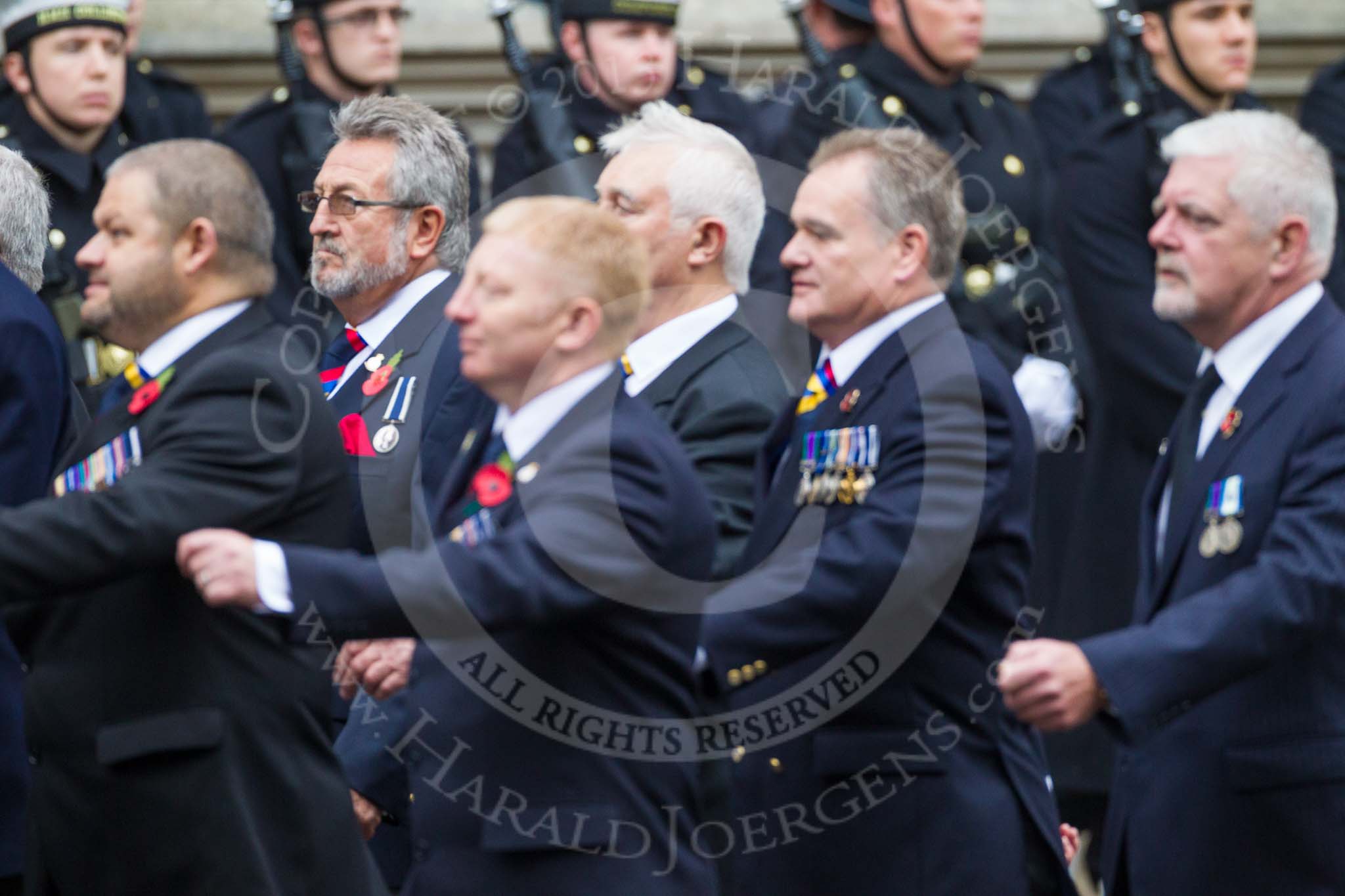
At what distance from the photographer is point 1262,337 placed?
413cm

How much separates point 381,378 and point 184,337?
557 millimetres

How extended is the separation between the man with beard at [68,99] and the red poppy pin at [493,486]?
2917 millimetres

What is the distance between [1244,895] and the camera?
3963 mm

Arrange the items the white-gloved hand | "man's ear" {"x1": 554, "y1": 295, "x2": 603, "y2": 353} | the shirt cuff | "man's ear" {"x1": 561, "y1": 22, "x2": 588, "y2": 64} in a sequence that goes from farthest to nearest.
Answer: "man's ear" {"x1": 561, "y1": 22, "x2": 588, "y2": 64}
the white-gloved hand
"man's ear" {"x1": 554, "y1": 295, "x2": 603, "y2": 353}
the shirt cuff

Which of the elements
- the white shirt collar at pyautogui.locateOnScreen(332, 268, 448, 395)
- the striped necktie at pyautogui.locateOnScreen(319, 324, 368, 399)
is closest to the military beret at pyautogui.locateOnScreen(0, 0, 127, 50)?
the striped necktie at pyautogui.locateOnScreen(319, 324, 368, 399)

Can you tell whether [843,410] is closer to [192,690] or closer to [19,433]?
[192,690]

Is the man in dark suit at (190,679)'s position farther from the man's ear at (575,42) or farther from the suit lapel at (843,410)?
the man's ear at (575,42)

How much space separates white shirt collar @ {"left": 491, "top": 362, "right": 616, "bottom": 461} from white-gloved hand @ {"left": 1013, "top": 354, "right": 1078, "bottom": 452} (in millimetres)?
2300

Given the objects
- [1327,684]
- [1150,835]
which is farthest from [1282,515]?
[1150,835]

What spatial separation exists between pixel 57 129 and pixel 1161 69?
288 centimetres

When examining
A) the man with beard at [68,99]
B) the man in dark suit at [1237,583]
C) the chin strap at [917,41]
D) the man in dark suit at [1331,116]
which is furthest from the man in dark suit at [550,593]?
the man in dark suit at [1331,116]

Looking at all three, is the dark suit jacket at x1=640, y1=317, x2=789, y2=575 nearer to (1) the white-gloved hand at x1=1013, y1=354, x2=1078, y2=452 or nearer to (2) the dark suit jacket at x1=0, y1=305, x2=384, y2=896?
(2) the dark suit jacket at x1=0, y1=305, x2=384, y2=896

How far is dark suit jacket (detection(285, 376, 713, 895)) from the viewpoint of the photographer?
3.33 m

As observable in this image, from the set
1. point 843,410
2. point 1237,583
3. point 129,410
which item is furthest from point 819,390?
point 129,410
